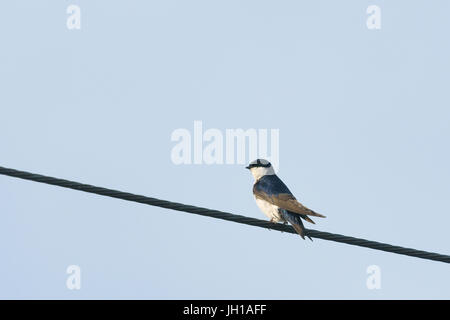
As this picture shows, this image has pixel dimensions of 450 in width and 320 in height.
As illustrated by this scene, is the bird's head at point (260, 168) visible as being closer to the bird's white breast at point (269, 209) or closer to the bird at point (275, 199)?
the bird at point (275, 199)

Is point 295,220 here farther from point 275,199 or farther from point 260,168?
point 260,168

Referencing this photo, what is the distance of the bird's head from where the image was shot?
11.1 m

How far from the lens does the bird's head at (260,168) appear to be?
437 inches

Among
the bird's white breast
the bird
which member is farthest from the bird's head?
the bird's white breast

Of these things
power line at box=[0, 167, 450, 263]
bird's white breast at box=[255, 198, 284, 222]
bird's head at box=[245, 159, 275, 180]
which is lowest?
power line at box=[0, 167, 450, 263]

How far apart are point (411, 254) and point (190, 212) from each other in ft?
5.77

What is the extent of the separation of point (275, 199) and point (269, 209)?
0.25 meters

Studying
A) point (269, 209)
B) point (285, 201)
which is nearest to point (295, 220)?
point (285, 201)

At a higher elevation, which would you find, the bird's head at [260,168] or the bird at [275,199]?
the bird's head at [260,168]

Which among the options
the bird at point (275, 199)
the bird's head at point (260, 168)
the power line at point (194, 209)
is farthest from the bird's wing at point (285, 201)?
the power line at point (194, 209)

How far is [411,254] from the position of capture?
23.6 ft

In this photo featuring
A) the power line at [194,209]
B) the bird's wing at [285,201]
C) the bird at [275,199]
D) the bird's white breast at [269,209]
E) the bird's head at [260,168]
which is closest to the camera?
the power line at [194,209]

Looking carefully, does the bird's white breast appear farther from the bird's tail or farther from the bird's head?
the bird's head
